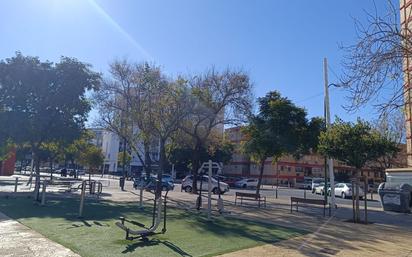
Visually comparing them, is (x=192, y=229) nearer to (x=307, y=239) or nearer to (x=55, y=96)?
(x=307, y=239)

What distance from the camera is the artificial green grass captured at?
841 centimetres

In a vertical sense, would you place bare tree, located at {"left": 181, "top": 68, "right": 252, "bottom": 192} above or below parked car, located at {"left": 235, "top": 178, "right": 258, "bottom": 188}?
above

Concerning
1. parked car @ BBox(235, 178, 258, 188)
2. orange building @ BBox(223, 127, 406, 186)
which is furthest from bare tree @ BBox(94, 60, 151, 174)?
orange building @ BBox(223, 127, 406, 186)

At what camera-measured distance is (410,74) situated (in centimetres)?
648

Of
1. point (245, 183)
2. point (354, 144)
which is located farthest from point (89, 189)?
point (245, 183)

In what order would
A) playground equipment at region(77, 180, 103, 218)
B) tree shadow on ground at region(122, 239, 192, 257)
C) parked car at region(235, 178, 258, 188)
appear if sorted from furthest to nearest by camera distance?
parked car at region(235, 178, 258, 188) → playground equipment at region(77, 180, 103, 218) → tree shadow on ground at region(122, 239, 192, 257)

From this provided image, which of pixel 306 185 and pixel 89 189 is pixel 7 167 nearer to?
pixel 89 189

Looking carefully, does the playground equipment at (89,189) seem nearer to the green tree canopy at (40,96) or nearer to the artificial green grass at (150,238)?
the artificial green grass at (150,238)

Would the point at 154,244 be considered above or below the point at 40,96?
below

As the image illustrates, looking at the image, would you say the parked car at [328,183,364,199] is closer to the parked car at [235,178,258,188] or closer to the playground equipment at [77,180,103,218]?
the parked car at [235,178,258,188]

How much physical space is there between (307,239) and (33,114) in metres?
21.8

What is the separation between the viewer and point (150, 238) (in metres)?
9.77

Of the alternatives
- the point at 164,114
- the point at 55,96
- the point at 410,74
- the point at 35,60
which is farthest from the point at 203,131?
the point at 410,74

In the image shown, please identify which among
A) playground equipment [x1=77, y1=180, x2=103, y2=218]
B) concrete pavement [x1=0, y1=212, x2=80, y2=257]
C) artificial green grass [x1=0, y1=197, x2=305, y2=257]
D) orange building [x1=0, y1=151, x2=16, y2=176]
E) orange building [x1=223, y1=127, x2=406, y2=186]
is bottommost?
concrete pavement [x1=0, y1=212, x2=80, y2=257]
